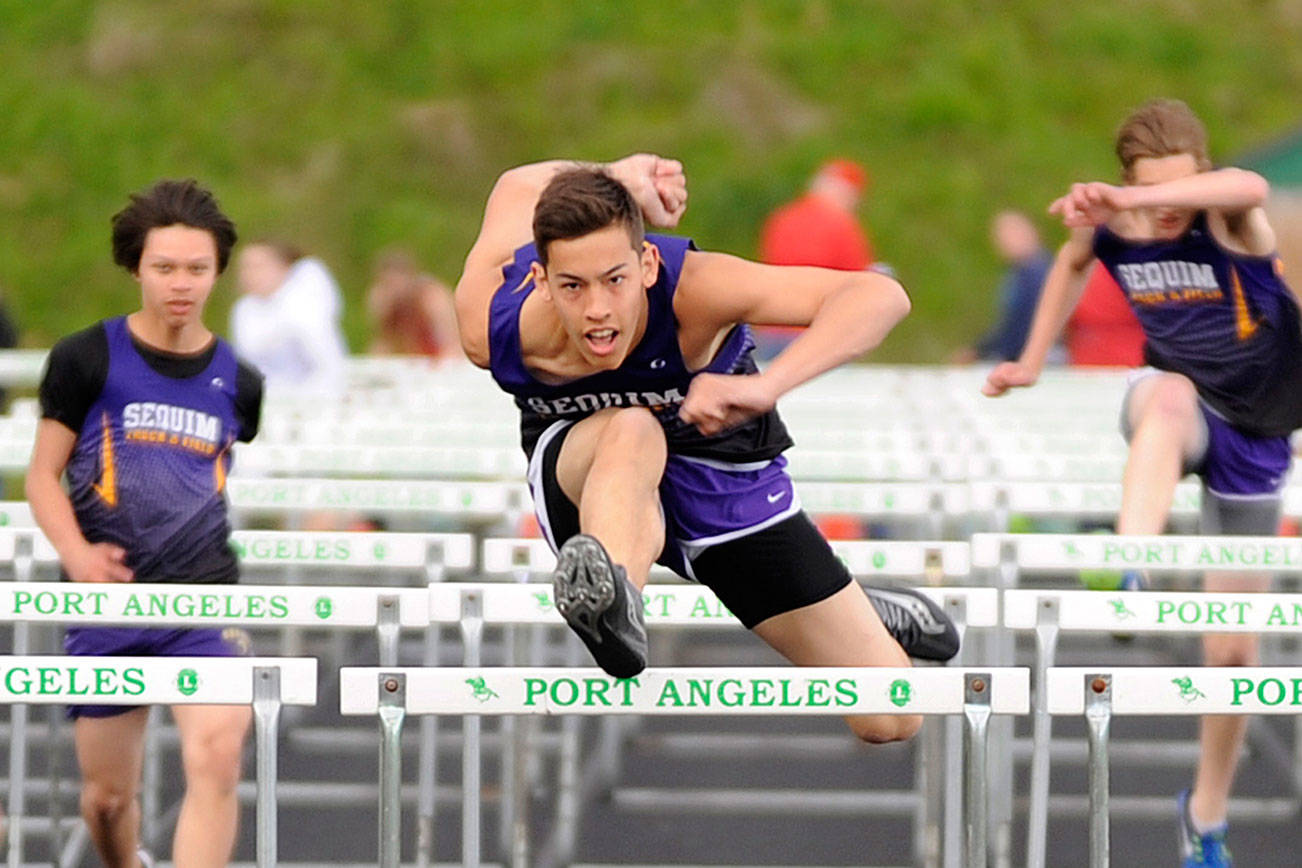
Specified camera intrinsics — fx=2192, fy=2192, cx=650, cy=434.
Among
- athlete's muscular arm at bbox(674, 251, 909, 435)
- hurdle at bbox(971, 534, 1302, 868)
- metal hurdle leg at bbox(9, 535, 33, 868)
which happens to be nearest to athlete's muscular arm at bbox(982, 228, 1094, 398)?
hurdle at bbox(971, 534, 1302, 868)

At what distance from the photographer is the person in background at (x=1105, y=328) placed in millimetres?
12633

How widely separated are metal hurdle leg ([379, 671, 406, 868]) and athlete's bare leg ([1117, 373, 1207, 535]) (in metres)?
2.51

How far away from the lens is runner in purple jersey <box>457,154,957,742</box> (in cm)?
411

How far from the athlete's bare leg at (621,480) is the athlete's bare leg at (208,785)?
98 centimetres

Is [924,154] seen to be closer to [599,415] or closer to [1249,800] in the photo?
[1249,800]

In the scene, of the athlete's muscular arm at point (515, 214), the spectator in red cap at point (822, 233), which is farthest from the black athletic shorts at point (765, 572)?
the spectator in red cap at point (822, 233)

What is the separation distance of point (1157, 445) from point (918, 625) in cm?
121

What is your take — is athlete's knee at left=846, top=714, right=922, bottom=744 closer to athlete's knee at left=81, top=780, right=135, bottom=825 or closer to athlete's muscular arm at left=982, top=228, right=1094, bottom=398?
athlete's muscular arm at left=982, top=228, right=1094, bottom=398

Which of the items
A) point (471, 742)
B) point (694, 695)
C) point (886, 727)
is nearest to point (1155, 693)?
point (694, 695)

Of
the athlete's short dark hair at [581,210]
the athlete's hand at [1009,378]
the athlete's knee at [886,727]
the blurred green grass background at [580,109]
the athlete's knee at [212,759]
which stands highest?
the blurred green grass background at [580,109]

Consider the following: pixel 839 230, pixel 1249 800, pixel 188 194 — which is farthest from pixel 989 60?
pixel 188 194

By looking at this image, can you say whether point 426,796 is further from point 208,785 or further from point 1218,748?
point 1218,748

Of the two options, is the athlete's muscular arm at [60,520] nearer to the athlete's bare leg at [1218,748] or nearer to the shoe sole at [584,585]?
the shoe sole at [584,585]

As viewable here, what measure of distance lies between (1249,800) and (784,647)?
10.2 feet
